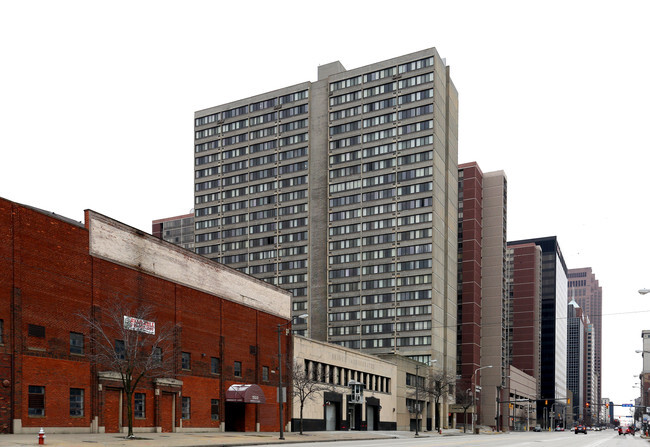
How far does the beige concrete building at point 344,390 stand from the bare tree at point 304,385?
5.6 inches

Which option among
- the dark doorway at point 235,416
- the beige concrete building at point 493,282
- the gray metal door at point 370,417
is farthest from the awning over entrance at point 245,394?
the beige concrete building at point 493,282

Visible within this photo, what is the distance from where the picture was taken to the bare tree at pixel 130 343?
41844 mm

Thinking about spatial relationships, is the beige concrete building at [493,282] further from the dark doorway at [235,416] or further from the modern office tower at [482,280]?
the dark doorway at [235,416]

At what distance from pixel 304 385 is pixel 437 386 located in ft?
146

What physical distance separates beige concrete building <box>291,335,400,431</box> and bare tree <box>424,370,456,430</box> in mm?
9004

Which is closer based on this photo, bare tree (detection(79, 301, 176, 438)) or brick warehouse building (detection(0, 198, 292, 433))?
brick warehouse building (detection(0, 198, 292, 433))

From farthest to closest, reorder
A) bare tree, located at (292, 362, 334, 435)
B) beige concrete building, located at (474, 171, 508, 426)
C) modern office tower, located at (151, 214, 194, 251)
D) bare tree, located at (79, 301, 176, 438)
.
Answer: modern office tower, located at (151, 214, 194, 251) < beige concrete building, located at (474, 171, 508, 426) < bare tree, located at (292, 362, 334, 435) < bare tree, located at (79, 301, 176, 438)

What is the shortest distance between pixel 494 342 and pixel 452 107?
58.6 meters

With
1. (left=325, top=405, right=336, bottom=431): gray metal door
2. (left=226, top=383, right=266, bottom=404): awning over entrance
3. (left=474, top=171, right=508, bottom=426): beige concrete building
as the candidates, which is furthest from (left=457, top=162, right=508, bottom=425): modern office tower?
(left=226, top=383, right=266, bottom=404): awning over entrance

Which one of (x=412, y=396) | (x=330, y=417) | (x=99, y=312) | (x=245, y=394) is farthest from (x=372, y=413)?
(x=99, y=312)

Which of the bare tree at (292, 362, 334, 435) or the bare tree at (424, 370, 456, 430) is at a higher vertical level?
the bare tree at (292, 362, 334, 435)

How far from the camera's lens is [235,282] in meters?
59.0

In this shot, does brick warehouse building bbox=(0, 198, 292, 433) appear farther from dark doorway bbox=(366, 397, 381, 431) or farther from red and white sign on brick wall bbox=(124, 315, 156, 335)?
dark doorway bbox=(366, 397, 381, 431)

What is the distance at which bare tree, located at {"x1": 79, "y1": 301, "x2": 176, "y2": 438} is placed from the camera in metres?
41.8
